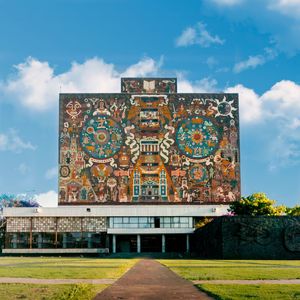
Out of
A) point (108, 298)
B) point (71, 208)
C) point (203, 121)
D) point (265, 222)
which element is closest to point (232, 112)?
point (203, 121)

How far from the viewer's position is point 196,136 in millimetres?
87938

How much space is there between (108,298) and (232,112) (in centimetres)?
7575

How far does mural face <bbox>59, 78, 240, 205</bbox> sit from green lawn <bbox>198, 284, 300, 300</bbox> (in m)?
67.9

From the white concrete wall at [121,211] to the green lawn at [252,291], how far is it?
6406 centimetres

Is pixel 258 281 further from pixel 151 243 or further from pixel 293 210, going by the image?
pixel 293 210

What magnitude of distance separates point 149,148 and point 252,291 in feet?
235

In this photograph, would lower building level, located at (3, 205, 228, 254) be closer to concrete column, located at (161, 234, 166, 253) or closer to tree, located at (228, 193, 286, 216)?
concrete column, located at (161, 234, 166, 253)

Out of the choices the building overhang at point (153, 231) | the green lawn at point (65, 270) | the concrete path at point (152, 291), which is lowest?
the concrete path at point (152, 291)

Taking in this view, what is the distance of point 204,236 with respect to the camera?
201 feet

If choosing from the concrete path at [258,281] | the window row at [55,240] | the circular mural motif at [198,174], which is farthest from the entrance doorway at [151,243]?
the concrete path at [258,281]

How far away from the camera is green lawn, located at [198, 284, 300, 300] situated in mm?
15374

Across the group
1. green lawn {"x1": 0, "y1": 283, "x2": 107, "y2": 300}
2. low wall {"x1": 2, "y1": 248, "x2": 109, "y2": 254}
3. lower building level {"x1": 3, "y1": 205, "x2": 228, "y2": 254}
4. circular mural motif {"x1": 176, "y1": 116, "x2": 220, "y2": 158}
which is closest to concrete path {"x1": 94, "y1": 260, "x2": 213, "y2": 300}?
green lawn {"x1": 0, "y1": 283, "x2": 107, "y2": 300}

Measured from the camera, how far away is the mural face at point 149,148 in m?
86.4

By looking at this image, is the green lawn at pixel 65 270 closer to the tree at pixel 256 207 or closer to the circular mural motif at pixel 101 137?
the tree at pixel 256 207
